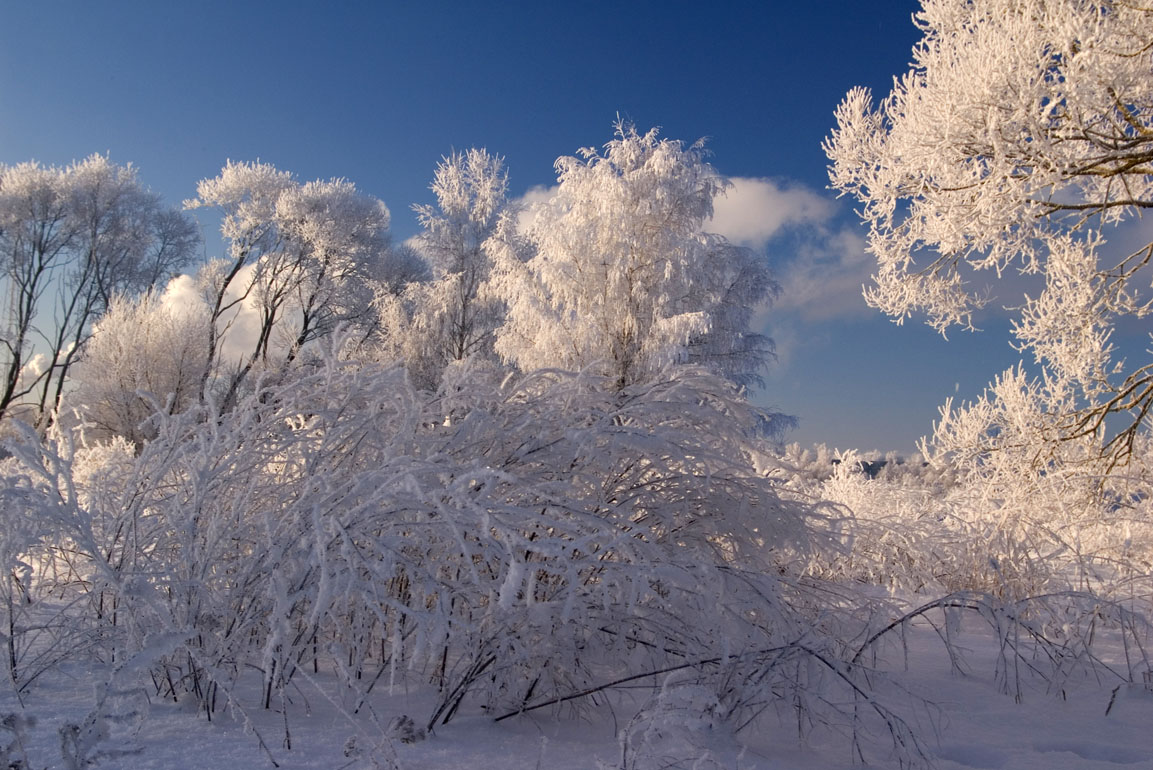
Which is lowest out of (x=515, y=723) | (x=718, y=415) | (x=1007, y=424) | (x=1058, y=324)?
(x=515, y=723)

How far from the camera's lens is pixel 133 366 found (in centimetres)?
1491

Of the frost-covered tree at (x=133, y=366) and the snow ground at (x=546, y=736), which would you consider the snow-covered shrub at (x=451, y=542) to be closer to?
the snow ground at (x=546, y=736)

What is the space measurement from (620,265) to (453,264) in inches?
281

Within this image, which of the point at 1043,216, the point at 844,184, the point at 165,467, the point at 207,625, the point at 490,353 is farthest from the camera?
the point at 490,353

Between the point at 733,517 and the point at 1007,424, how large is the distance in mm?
5483

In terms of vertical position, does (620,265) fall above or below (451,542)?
above

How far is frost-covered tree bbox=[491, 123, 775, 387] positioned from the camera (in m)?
14.5

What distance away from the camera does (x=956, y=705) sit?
247cm

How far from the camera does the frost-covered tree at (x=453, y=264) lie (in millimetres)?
19766

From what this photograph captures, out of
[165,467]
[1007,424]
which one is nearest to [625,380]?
[1007,424]

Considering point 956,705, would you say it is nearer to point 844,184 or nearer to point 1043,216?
point 1043,216

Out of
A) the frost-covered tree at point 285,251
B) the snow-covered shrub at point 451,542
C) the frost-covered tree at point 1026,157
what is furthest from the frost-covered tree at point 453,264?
the snow-covered shrub at point 451,542

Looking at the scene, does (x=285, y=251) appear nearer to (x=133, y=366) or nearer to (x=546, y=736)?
Answer: (x=133, y=366)

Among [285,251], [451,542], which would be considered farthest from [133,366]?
[451,542]
